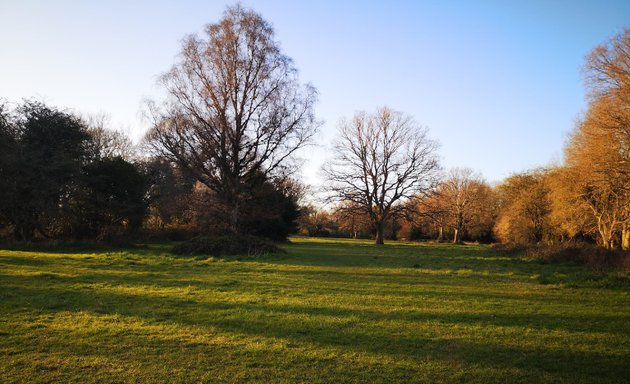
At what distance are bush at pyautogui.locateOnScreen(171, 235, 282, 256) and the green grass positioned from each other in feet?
29.6

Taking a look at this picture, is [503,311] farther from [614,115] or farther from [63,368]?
[614,115]

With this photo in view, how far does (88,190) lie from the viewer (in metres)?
27.1

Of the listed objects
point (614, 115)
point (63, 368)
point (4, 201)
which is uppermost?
point (614, 115)

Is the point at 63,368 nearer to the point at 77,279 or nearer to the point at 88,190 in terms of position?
the point at 77,279

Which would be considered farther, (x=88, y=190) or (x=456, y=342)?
(x=88, y=190)

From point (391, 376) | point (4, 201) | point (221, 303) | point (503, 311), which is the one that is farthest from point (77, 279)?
point (4, 201)

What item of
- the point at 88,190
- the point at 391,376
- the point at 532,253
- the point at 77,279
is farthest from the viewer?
the point at 88,190

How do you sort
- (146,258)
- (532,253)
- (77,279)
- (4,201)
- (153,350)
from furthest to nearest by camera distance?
(532,253) < (4,201) < (146,258) < (77,279) < (153,350)

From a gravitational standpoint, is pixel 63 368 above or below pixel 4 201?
below

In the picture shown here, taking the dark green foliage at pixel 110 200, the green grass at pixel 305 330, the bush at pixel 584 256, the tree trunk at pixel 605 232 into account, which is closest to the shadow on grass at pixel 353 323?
the green grass at pixel 305 330

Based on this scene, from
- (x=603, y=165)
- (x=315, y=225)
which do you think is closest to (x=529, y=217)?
(x=603, y=165)

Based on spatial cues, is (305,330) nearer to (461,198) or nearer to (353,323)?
(353,323)

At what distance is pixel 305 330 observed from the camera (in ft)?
23.1

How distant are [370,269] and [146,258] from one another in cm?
1092
